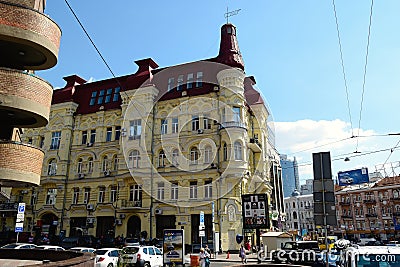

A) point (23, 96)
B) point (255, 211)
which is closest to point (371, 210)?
point (255, 211)

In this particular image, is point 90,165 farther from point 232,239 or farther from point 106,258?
point 106,258

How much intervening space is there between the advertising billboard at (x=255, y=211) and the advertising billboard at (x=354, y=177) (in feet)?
69.4

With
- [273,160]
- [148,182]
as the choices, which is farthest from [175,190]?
[273,160]

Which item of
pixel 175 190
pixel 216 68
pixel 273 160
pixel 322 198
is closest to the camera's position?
pixel 322 198

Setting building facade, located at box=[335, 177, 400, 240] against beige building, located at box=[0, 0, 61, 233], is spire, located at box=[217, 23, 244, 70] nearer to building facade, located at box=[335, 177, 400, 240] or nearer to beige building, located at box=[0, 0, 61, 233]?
beige building, located at box=[0, 0, 61, 233]

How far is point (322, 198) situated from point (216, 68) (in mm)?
28240

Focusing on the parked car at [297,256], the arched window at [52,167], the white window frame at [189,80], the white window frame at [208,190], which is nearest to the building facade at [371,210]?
the white window frame at [208,190]

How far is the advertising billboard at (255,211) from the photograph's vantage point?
2681 centimetres

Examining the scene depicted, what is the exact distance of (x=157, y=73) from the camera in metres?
39.3

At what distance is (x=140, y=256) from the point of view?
64.5ft

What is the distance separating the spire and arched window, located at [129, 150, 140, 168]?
45.2 feet

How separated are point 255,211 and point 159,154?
13400 millimetres

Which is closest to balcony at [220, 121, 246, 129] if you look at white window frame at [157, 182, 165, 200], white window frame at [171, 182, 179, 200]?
white window frame at [171, 182, 179, 200]

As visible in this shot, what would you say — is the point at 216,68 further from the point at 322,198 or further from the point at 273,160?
the point at 322,198
